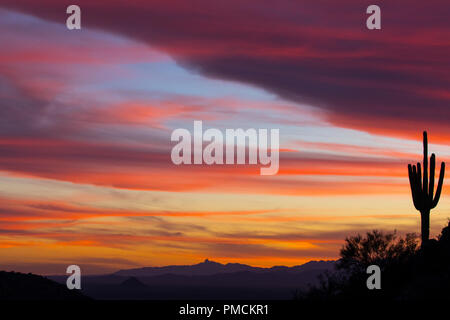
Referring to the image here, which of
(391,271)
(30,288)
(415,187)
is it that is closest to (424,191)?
(415,187)

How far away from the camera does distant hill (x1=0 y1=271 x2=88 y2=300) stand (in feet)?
159

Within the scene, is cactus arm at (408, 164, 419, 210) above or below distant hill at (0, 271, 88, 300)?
above

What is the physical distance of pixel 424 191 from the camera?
148 feet

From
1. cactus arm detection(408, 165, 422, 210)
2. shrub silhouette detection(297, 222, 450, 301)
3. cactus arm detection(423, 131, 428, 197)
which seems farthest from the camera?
cactus arm detection(408, 165, 422, 210)

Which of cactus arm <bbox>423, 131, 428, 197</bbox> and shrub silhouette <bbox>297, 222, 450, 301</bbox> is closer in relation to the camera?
shrub silhouette <bbox>297, 222, 450, 301</bbox>

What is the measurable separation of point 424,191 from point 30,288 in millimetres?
26151

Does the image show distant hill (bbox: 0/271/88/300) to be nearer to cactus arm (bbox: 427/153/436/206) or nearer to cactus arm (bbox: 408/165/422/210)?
cactus arm (bbox: 408/165/422/210)

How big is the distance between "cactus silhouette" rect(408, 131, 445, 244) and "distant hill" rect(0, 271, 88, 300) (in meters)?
23.0

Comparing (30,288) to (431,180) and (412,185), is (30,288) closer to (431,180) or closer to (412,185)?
(412,185)

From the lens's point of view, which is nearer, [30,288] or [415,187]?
[415,187]

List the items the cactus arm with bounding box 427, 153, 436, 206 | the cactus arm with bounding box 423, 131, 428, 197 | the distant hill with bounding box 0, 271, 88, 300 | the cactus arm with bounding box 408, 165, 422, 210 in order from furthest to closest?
the distant hill with bounding box 0, 271, 88, 300 → the cactus arm with bounding box 408, 165, 422, 210 → the cactus arm with bounding box 423, 131, 428, 197 → the cactus arm with bounding box 427, 153, 436, 206

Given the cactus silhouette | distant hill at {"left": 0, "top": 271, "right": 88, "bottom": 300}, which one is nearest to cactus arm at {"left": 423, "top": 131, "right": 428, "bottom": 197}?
the cactus silhouette

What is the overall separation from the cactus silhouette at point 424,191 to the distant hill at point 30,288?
23.0 meters
